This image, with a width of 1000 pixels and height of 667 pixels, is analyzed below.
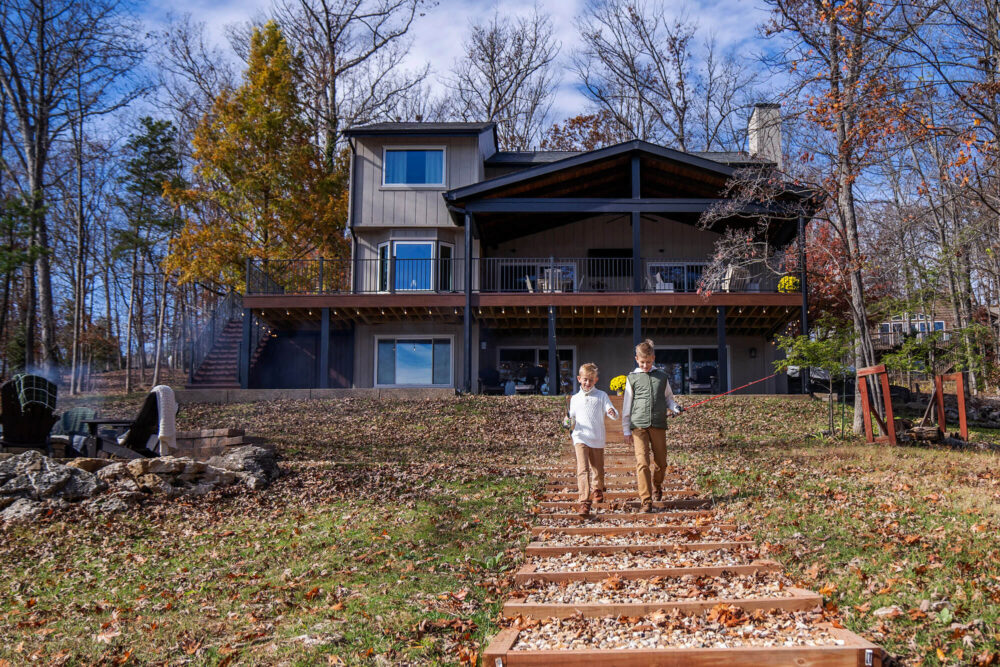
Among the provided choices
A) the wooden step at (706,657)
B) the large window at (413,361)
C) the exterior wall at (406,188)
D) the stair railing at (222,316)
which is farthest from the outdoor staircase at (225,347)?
the wooden step at (706,657)

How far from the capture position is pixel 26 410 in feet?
31.5

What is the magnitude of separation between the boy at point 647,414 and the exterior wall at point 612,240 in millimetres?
15528

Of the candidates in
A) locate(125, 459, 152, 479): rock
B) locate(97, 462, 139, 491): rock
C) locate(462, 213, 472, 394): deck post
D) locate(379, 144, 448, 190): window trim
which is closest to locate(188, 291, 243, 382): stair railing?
locate(379, 144, 448, 190): window trim

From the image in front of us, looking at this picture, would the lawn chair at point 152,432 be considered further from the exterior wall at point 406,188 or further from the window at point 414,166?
the window at point 414,166

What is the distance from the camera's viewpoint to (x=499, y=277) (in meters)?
21.1

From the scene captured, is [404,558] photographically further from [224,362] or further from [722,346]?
[224,362]

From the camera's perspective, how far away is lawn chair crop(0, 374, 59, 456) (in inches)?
374

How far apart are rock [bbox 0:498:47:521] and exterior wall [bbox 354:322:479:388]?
13894 millimetres

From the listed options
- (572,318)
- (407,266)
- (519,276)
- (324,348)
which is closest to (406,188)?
(407,266)

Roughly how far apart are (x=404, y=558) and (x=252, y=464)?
431 centimetres

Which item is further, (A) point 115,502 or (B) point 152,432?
(B) point 152,432

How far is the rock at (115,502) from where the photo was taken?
8.20 meters

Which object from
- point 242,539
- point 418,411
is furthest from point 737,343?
point 242,539

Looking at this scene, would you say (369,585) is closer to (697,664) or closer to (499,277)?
(697,664)
